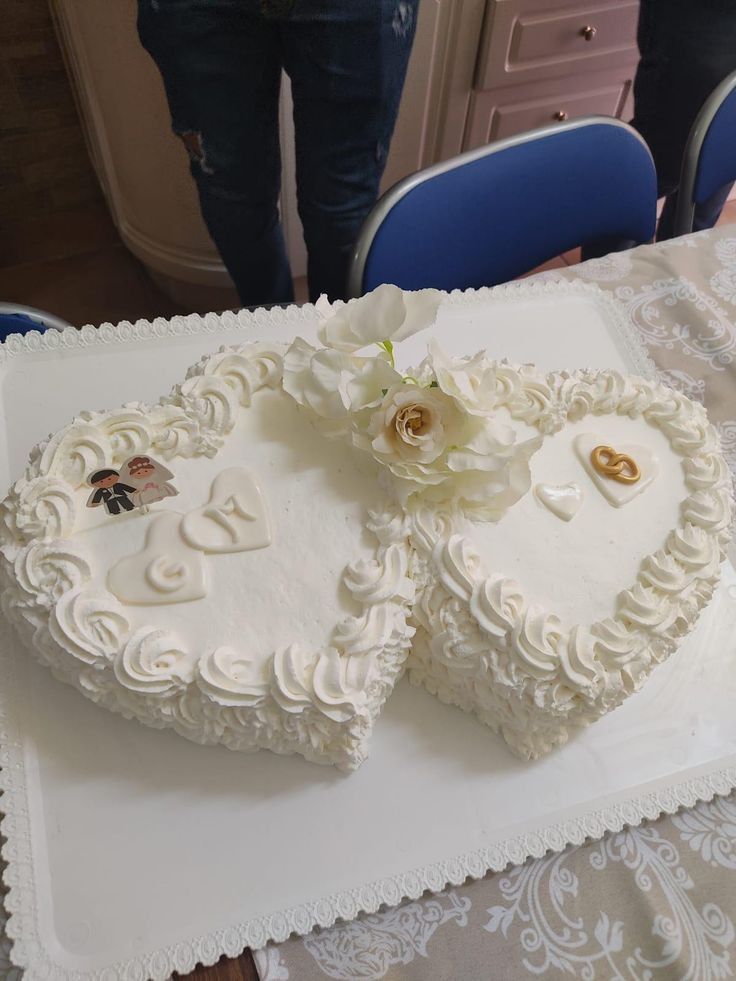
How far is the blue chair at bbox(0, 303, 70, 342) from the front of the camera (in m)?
1.24

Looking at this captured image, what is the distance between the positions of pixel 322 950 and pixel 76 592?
0.49 m

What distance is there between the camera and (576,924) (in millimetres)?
888

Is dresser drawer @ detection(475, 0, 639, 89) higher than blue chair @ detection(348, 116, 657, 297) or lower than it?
higher

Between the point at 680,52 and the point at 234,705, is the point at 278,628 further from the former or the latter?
the point at 680,52

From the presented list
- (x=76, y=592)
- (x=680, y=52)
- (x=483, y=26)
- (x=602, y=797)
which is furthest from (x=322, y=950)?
(x=483, y=26)

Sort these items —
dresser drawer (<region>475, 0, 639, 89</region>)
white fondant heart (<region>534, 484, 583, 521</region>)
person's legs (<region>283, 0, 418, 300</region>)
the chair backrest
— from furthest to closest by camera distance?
1. dresser drawer (<region>475, 0, 639, 89</region>)
2. the chair backrest
3. person's legs (<region>283, 0, 418, 300</region>)
4. white fondant heart (<region>534, 484, 583, 521</region>)

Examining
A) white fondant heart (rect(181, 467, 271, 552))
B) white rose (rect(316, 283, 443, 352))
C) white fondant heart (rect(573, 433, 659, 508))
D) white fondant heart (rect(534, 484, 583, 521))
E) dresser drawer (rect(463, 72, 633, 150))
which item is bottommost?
white fondant heart (rect(181, 467, 271, 552))

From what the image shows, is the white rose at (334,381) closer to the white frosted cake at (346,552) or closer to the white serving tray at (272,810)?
the white frosted cake at (346,552)

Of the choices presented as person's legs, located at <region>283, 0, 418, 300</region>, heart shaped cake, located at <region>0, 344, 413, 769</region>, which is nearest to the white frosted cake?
heart shaped cake, located at <region>0, 344, 413, 769</region>

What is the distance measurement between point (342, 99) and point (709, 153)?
2.33 feet

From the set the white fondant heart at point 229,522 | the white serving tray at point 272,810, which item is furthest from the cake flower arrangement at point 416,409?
the white serving tray at point 272,810

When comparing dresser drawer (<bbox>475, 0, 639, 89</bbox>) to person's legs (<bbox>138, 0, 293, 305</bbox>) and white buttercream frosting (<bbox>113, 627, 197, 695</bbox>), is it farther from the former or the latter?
white buttercream frosting (<bbox>113, 627, 197, 695</bbox>)

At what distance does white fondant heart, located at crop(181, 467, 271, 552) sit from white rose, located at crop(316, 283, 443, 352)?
0.21 m

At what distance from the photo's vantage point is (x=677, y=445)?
3.36 feet
